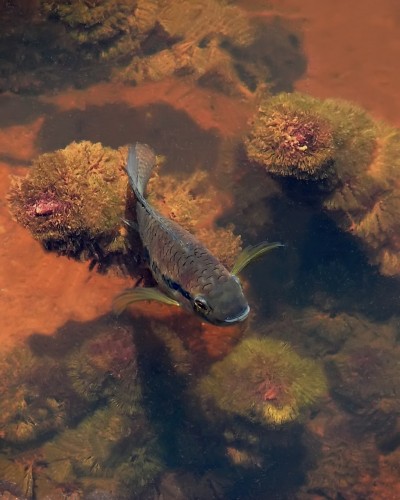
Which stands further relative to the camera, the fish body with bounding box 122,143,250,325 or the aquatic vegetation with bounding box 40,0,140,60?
the aquatic vegetation with bounding box 40,0,140,60

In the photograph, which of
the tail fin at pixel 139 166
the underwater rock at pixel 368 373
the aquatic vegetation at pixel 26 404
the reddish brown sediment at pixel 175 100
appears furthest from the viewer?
the underwater rock at pixel 368 373

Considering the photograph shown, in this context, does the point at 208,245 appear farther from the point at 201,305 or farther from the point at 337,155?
the point at 337,155

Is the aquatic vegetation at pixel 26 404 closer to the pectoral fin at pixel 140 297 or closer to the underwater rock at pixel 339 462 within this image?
the pectoral fin at pixel 140 297

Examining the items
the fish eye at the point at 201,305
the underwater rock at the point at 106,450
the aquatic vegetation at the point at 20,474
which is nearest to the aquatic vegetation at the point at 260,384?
the underwater rock at the point at 106,450

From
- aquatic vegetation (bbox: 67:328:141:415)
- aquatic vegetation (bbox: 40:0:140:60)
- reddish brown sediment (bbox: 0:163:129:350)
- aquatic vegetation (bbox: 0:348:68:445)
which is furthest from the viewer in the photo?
aquatic vegetation (bbox: 40:0:140:60)

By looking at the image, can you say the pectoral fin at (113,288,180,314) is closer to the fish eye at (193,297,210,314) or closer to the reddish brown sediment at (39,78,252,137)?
the fish eye at (193,297,210,314)

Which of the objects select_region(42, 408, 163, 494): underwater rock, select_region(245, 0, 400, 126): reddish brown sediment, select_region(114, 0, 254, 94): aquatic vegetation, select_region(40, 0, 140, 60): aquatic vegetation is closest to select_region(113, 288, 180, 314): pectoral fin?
select_region(42, 408, 163, 494): underwater rock

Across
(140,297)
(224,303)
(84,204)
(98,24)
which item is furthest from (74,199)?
(98,24)
